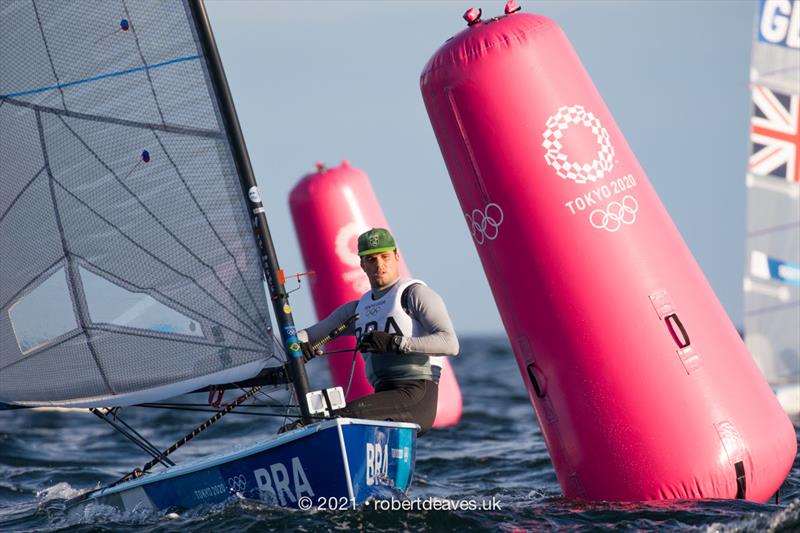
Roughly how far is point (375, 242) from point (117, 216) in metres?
1.26

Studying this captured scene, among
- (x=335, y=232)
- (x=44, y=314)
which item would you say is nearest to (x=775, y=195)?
(x=335, y=232)

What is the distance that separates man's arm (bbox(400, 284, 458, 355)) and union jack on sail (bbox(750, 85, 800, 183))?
5.39m

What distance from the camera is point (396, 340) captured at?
5.09m

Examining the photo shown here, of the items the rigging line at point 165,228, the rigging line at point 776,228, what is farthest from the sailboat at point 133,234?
the rigging line at point 776,228

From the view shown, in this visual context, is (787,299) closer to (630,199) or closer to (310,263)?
(310,263)

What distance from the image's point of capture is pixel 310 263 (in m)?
10.0

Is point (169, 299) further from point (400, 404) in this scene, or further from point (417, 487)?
point (417, 487)

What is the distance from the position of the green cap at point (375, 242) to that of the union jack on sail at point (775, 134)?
541cm

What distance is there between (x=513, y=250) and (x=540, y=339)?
42cm

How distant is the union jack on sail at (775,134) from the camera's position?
9.72 m

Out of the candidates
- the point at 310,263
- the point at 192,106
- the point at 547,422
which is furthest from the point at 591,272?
the point at 310,263

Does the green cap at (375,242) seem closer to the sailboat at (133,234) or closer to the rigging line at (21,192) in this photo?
the sailboat at (133,234)

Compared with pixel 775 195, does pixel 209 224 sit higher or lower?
higher

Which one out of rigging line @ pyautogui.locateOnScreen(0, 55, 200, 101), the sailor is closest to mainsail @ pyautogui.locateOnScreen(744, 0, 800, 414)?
the sailor
